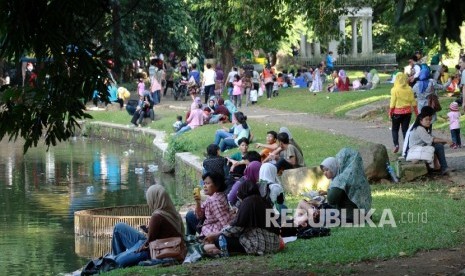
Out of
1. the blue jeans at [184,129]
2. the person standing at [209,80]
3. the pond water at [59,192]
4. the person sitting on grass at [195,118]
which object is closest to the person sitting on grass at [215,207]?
the pond water at [59,192]

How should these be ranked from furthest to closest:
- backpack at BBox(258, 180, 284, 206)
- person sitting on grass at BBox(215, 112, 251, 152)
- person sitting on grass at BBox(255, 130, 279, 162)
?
person sitting on grass at BBox(215, 112, 251, 152), person sitting on grass at BBox(255, 130, 279, 162), backpack at BBox(258, 180, 284, 206)

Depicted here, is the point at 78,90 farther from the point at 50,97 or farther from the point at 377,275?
the point at 377,275

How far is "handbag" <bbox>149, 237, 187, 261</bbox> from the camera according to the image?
41.6 feet

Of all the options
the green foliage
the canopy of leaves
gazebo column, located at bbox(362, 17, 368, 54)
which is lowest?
the green foliage

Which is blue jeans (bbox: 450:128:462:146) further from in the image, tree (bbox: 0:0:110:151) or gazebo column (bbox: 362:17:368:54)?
gazebo column (bbox: 362:17:368:54)

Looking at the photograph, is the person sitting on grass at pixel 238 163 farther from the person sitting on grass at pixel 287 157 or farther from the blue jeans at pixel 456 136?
the blue jeans at pixel 456 136

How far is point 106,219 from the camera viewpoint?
56.2 feet

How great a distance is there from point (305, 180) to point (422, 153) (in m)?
1.94

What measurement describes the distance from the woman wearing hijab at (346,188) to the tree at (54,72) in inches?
135

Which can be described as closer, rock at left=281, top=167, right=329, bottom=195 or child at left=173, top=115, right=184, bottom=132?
rock at left=281, top=167, right=329, bottom=195

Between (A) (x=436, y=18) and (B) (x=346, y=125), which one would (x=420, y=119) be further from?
(B) (x=346, y=125)

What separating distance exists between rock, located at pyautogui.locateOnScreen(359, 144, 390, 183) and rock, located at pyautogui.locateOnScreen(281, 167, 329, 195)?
2.43ft

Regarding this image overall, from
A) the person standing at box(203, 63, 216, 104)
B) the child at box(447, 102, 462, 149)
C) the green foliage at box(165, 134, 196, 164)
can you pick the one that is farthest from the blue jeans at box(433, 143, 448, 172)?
the person standing at box(203, 63, 216, 104)

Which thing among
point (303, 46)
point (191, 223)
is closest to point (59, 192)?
point (191, 223)
